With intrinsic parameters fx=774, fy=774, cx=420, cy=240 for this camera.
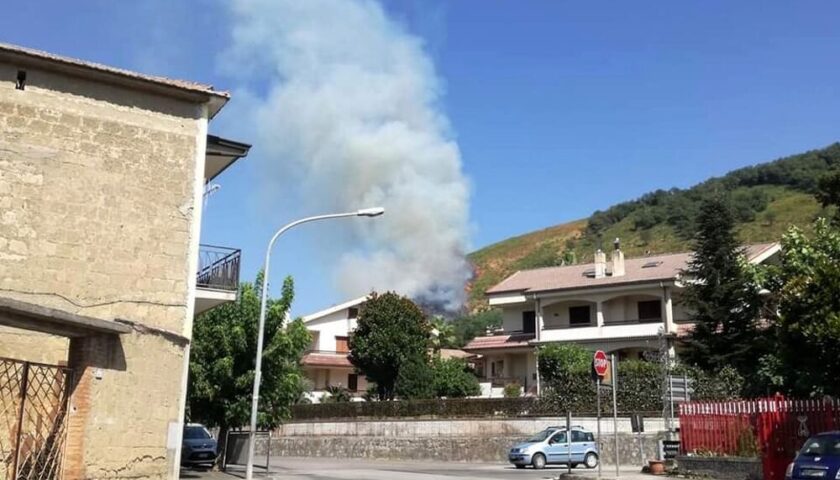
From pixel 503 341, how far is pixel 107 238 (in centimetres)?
3898

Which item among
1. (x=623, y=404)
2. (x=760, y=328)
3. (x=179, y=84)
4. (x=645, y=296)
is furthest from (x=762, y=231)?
(x=179, y=84)

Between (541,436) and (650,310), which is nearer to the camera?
(541,436)

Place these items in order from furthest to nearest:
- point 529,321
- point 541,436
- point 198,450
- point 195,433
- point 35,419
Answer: point 529,321 → point 541,436 → point 195,433 → point 198,450 → point 35,419

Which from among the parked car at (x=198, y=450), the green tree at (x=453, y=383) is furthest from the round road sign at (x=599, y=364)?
the green tree at (x=453, y=383)

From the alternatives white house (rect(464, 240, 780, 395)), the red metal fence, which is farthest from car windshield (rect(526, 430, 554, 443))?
white house (rect(464, 240, 780, 395))

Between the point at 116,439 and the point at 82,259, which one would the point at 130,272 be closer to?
the point at 82,259

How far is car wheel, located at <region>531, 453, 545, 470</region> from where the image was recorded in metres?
29.4

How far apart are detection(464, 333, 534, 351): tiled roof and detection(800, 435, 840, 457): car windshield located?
112 feet

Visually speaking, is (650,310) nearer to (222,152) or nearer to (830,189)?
(830,189)

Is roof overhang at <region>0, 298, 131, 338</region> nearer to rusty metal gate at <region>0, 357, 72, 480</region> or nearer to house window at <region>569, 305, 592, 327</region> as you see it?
rusty metal gate at <region>0, 357, 72, 480</region>

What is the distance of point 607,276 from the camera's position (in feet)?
166

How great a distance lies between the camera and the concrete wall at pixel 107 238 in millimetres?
14680

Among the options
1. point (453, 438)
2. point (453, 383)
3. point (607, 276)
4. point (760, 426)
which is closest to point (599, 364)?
point (760, 426)

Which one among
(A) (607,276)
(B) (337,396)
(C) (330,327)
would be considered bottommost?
(B) (337,396)
